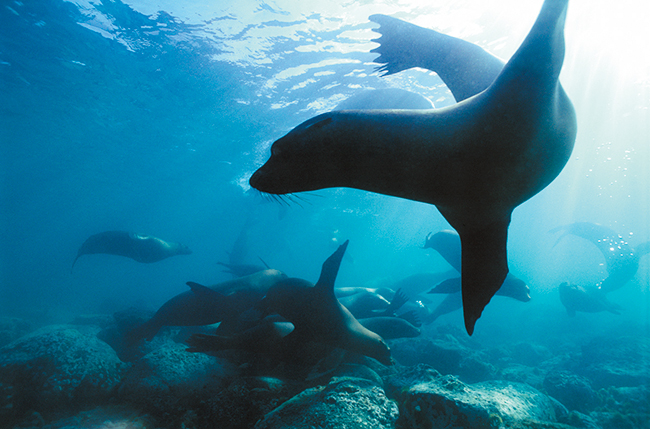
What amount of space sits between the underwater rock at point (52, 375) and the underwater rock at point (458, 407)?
4.34m

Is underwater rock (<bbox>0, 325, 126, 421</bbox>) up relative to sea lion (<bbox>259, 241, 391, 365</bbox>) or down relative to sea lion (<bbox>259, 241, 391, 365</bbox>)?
down

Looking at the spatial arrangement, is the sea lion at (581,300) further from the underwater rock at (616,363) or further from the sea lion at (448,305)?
the sea lion at (448,305)

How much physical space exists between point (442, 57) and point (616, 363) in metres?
11.4

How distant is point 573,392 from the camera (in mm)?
5754

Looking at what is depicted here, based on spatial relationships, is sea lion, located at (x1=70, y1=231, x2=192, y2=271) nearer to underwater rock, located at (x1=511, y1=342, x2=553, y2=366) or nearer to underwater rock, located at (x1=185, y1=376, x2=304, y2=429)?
underwater rock, located at (x1=185, y1=376, x2=304, y2=429)

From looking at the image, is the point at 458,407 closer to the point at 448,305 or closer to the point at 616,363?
the point at 616,363

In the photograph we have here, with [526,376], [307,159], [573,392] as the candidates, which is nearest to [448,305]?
[526,376]

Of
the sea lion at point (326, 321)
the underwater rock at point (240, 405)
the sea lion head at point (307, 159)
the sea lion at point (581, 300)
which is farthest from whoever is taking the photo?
the sea lion at point (581, 300)

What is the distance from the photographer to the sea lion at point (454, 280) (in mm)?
8656

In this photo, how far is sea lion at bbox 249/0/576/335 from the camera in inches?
60.6

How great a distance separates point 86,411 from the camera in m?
3.64


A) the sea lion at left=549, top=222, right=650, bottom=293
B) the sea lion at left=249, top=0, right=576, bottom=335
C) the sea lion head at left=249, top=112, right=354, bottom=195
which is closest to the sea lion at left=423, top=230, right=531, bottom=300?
the sea lion at left=249, top=0, right=576, bottom=335

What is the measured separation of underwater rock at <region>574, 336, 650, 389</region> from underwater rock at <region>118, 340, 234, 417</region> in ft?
31.8

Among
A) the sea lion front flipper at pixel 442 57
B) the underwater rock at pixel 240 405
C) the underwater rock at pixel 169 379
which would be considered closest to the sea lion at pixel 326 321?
the underwater rock at pixel 240 405
